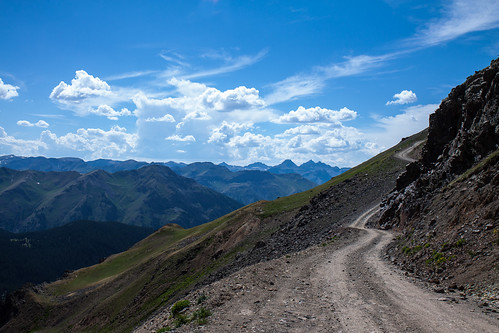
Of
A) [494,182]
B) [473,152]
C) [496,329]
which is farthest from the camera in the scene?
[473,152]

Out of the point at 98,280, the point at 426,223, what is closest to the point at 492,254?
the point at 426,223

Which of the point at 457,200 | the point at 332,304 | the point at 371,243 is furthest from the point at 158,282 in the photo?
the point at 332,304

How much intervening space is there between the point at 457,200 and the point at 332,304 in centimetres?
1553

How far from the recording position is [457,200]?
25.2m

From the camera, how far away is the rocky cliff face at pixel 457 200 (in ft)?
60.3

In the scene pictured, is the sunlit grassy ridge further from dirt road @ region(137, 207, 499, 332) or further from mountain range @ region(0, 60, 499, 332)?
dirt road @ region(137, 207, 499, 332)

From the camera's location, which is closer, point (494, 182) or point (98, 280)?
point (494, 182)

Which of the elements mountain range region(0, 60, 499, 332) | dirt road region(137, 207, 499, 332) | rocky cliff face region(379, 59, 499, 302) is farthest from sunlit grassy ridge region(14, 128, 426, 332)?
dirt road region(137, 207, 499, 332)

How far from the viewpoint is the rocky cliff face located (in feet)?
60.3

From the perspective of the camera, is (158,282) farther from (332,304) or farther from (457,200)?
(332,304)

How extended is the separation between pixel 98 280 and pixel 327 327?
10536cm

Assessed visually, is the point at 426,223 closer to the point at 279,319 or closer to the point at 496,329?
the point at 496,329

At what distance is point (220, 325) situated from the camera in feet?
44.1

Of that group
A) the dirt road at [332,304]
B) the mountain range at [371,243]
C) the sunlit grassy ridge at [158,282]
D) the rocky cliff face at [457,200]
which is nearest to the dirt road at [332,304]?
the dirt road at [332,304]
